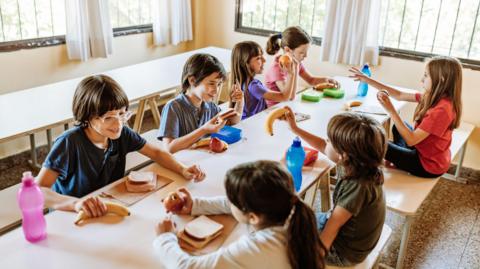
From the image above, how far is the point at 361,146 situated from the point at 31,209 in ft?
3.62

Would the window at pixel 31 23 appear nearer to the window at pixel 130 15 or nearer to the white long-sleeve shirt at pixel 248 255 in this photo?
the window at pixel 130 15

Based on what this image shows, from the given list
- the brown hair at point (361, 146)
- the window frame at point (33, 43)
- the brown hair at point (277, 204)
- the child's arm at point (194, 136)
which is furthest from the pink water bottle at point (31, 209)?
the window frame at point (33, 43)

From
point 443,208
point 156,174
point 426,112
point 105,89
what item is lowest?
point 443,208

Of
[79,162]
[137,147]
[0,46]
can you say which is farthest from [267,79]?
[0,46]

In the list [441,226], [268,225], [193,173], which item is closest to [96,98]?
[193,173]

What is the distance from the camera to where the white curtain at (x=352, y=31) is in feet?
12.6

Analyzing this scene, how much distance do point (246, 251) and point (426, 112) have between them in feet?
5.62

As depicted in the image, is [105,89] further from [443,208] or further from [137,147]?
[443,208]

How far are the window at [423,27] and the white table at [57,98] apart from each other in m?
0.99

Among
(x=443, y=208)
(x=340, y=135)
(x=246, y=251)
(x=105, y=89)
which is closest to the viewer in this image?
(x=246, y=251)

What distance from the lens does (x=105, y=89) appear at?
1.80m

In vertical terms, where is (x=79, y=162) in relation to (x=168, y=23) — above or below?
below

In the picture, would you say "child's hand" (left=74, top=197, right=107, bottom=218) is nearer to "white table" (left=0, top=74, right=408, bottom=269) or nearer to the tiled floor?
"white table" (left=0, top=74, right=408, bottom=269)

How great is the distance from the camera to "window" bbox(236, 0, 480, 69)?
3.62m
